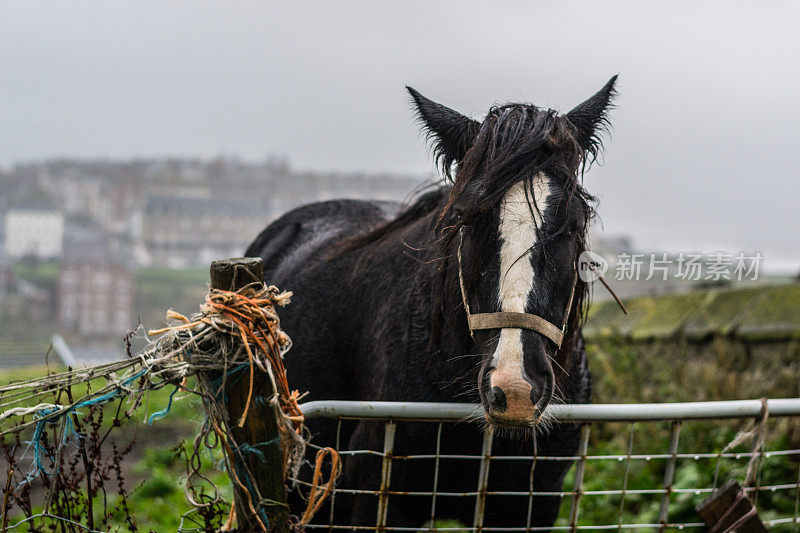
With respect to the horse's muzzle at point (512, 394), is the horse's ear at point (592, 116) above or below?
above

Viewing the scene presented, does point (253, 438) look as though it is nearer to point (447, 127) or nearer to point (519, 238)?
point (519, 238)

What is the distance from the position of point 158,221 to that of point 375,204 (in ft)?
238

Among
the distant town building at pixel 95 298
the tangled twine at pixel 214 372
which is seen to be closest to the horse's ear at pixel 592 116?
the tangled twine at pixel 214 372

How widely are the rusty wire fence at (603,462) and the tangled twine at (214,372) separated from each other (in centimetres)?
22

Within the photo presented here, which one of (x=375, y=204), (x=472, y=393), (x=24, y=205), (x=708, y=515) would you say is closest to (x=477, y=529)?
(x=472, y=393)

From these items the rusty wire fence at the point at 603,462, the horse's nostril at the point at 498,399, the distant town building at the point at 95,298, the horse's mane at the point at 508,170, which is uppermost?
the horse's mane at the point at 508,170

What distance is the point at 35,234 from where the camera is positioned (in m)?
71.9

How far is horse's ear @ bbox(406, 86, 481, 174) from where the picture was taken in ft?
9.03

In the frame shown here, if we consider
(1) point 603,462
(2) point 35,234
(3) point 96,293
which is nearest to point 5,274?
(3) point 96,293

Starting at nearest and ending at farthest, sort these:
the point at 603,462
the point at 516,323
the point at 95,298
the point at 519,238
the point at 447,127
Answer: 1. the point at 516,323
2. the point at 519,238
3. the point at 447,127
4. the point at 603,462
5. the point at 95,298

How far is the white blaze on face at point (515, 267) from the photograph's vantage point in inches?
80.5

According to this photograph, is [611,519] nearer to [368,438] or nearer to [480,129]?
[368,438]

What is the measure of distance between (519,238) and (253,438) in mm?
1061

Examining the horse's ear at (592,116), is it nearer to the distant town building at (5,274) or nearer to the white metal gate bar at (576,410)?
the white metal gate bar at (576,410)
